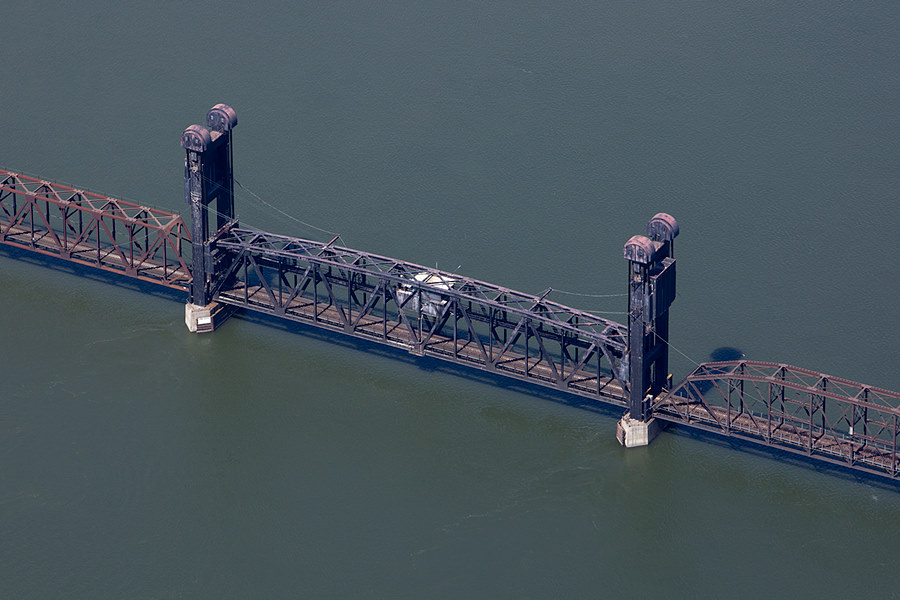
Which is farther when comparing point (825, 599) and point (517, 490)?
point (517, 490)

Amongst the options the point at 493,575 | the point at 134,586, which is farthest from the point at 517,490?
the point at 134,586

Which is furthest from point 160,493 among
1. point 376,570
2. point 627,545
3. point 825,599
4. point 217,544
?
point 825,599

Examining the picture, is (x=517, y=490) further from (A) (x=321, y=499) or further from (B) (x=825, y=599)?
(B) (x=825, y=599)

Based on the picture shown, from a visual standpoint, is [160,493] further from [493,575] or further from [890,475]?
[890,475]

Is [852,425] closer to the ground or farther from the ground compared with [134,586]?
farther from the ground

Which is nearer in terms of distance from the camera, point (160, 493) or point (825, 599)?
point (825, 599)

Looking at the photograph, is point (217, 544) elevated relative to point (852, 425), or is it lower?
lower

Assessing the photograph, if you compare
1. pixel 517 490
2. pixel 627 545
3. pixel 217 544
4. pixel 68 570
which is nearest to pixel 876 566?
pixel 627 545

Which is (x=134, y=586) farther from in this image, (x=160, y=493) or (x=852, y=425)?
(x=852, y=425)
